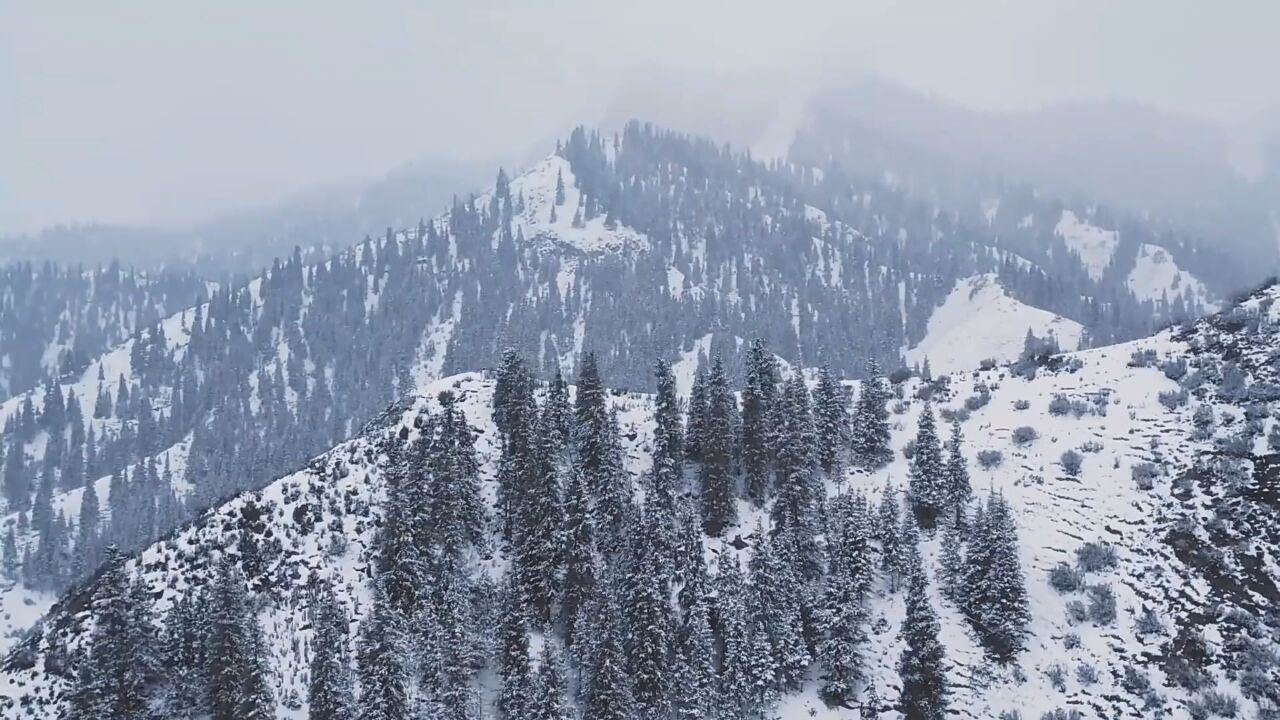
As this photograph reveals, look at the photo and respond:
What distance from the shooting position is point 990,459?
60.0 metres

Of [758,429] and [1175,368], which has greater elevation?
[1175,368]

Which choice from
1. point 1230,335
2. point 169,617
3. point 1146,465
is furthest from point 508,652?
point 1230,335

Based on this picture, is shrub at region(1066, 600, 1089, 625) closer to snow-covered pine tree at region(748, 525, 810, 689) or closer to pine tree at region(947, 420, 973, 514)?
pine tree at region(947, 420, 973, 514)

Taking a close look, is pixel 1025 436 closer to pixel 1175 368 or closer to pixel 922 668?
pixel 1175 368

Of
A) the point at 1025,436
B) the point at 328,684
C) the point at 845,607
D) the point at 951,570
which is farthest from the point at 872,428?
the point at 328,684

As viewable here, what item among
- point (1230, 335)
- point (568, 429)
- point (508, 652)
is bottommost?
point (508, 652)

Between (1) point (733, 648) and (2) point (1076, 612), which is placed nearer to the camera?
(1) point (733, 648)

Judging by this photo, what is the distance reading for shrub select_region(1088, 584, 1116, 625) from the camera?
46281mm

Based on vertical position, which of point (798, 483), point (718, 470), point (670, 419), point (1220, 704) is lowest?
point (1220, 704)

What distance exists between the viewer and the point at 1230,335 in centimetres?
6475

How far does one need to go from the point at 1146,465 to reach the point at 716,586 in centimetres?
3190

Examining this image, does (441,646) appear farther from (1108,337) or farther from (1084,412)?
(1108,337)

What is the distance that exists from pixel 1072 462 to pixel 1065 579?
11.5 m

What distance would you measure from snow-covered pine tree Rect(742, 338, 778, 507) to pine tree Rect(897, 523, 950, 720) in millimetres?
17533
